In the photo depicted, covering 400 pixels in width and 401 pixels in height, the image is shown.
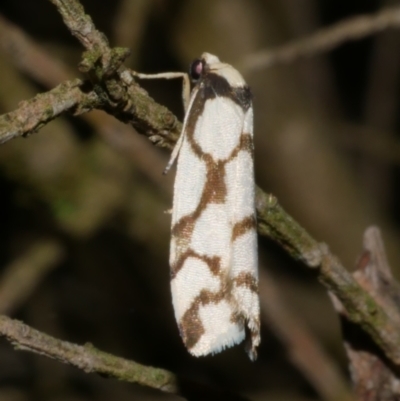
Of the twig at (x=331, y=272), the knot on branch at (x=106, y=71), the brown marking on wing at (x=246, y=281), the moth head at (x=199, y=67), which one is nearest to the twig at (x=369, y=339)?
the twig at (x=331, y=272)

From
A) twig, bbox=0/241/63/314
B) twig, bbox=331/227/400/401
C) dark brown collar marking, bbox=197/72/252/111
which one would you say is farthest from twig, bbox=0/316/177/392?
twig, bbox=0/241/63/314

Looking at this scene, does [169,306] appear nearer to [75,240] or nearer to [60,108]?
[75,240]

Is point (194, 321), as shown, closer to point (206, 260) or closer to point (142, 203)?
point (206, 260)

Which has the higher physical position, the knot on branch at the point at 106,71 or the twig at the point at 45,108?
the knot on branch at the point at 106,71

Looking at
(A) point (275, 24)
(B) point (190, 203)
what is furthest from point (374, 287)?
(A) point (275, 24)

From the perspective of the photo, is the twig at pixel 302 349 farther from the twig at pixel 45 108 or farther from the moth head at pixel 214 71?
the twig at pixel 45 108

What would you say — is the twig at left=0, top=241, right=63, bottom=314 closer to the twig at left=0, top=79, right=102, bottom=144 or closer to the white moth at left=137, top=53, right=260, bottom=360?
the white moth at left=137, top=53, right=260, bottom=360
